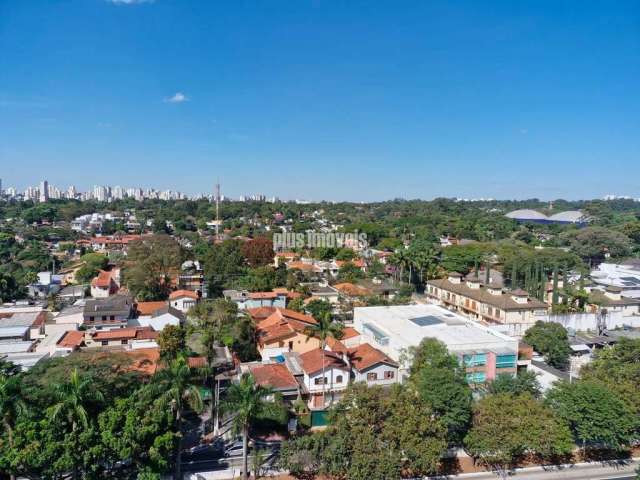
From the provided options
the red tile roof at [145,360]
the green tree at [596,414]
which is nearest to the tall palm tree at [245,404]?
the red tile roof at [145,360]

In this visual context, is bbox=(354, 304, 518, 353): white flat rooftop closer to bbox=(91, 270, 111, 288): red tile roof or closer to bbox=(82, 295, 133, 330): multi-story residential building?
bbox=(82, 295, 133, 330): multi-story residential building

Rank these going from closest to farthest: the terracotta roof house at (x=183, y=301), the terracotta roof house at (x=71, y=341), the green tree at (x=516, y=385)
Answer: the green tree at (x=516, y=385) → the terracotta roof house at (x=71, y=341) → the terracotta roof house at (x=183, y=301)

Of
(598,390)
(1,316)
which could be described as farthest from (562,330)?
(1,316)

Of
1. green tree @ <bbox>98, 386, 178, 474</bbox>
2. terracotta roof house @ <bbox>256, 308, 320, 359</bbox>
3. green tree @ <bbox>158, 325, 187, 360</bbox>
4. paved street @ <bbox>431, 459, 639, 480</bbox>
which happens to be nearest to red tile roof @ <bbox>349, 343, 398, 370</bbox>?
terracotta roof house @ <bbox>256, 308, 320, 359</bbox>

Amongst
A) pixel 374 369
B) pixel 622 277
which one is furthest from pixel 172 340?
pixel 622 277

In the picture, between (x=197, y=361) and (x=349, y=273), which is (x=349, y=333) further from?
(x=349, y=273)

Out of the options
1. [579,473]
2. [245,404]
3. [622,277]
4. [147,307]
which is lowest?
[579,473]

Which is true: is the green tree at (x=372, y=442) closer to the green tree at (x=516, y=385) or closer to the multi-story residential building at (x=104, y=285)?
the green tree at (x=516, y=385)
